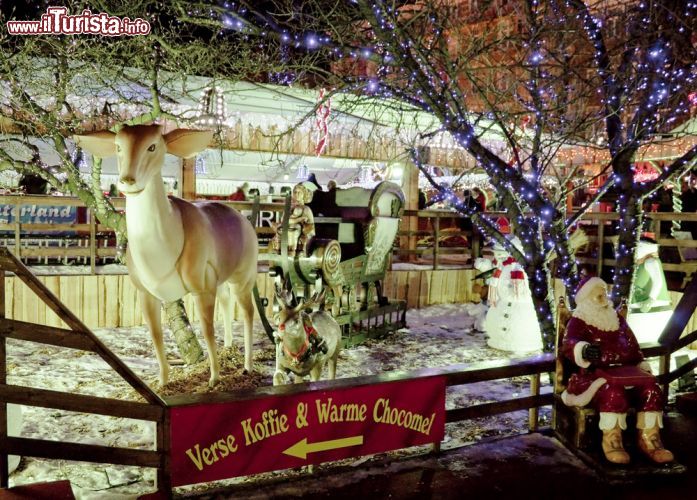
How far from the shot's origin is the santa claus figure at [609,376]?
397cm

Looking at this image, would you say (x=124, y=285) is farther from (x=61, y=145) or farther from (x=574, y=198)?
(x=574, y=198)

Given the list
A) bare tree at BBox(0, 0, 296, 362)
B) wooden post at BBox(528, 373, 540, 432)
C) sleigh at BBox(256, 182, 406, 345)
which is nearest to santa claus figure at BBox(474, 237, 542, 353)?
sleigh at BBox(256, 182, 406, 345)

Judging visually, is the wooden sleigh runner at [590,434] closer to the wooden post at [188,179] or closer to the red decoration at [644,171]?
the wooden post at [188,179]

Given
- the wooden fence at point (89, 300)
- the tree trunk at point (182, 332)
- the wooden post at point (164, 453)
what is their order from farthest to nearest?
the wooden fence at point (89, 300) → the tree trunk at point (182, 332) → the wooden post at point (164, 453)

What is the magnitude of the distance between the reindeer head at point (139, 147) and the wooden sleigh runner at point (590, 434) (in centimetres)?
334

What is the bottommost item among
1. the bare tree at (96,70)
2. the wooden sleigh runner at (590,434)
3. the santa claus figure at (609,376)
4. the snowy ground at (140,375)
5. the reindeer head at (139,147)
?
the snowy ground at (140,375)

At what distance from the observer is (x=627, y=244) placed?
6031 millimetres

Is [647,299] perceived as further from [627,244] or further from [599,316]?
[599,316]

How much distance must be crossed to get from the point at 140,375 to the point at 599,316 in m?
5.00

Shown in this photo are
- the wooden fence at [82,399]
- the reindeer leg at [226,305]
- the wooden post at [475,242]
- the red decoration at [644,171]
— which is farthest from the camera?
the red decoration at [644,171]

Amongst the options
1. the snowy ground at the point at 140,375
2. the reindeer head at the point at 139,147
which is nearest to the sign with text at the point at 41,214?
the snowy ground at the point at 140,375

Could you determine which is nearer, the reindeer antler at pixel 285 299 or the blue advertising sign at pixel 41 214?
the reindeer antler at pixel 285 299

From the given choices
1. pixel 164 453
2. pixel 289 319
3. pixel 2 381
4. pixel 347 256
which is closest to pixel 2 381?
pixel 2 381

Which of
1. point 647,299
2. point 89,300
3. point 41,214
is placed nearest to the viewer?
point 647,299
